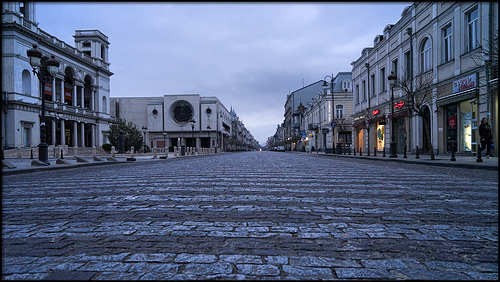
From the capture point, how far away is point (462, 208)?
4492 mm

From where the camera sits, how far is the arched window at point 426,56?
70.9 ft

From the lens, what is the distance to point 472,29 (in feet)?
55.4

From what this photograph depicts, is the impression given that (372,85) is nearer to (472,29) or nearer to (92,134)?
(472,29)

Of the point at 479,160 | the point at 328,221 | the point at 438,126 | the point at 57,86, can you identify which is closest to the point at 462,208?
the point at 328,221

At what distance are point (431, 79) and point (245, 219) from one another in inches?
820

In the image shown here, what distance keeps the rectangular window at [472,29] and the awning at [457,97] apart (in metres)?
2.42

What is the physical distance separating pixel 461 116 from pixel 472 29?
16.1 feet

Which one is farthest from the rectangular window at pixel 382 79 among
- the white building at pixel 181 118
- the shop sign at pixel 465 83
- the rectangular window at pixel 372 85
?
the white building at pixel 181 118

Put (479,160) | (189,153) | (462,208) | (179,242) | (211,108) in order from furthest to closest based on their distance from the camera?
(211,108), (189,153), (479,160), (462,208), (179,242)

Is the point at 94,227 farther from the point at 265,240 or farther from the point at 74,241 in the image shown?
the point at 265,240

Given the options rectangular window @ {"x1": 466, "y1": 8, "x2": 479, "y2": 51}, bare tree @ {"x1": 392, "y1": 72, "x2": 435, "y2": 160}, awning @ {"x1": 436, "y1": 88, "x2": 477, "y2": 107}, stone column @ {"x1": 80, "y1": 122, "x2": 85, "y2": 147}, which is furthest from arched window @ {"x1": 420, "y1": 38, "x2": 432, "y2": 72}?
stone column @ {"x1": 80, "y1": 122, "x2": 85, "y2": 147}

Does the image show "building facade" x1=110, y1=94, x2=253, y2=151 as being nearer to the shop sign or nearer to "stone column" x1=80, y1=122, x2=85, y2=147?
"stone column" x1=80, y1=122, x2=85, y2=147

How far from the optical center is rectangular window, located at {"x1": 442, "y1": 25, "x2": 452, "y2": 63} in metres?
19.3

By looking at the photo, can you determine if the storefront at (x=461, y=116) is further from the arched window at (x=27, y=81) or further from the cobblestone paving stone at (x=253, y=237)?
the arched window at (x=27, y=81)
